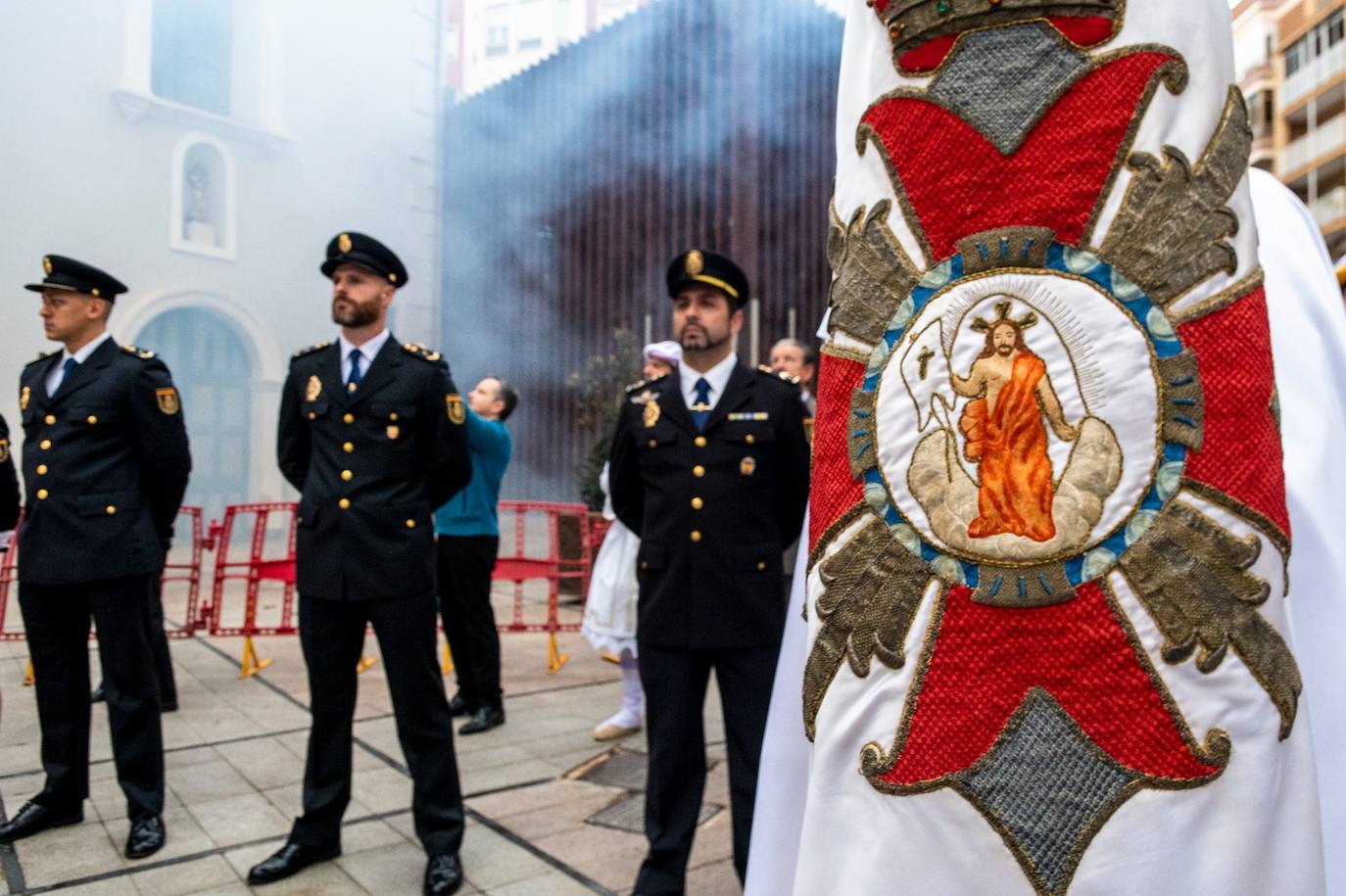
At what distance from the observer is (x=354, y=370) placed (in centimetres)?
305

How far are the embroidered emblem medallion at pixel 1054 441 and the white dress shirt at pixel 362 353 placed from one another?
2111mm

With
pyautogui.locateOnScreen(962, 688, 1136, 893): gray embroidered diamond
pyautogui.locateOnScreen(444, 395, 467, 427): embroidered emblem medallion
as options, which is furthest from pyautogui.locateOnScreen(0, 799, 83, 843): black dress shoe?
pyautogui.locateOnScreen(962, 688, 1136, 893): gray embroidered diamond

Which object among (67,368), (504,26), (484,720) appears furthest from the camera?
(504,26)

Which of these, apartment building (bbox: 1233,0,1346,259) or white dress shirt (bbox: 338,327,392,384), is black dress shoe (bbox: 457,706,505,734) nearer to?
white dress shirt (bbox: 338,327,392,384)

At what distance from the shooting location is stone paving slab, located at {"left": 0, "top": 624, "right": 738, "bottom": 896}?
290 centimetres

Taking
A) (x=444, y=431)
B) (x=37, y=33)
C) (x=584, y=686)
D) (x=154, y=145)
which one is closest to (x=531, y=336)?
(x=154, y=145)

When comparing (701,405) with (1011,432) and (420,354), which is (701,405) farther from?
(1011,432)

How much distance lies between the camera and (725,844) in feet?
10.6

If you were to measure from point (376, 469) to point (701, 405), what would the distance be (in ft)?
3.22

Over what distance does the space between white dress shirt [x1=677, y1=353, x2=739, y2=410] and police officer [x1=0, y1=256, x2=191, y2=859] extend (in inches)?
70.9

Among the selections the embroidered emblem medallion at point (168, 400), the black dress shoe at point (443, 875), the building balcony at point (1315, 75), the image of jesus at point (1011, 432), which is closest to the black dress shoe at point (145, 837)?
the black dress shoe at point (443, 875)

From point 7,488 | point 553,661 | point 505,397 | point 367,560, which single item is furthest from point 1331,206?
point 7,488

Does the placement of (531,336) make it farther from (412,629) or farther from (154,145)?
(412,629)

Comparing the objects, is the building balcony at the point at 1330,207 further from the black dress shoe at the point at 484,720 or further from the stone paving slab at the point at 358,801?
the black dress shoe at the point at 484,720
